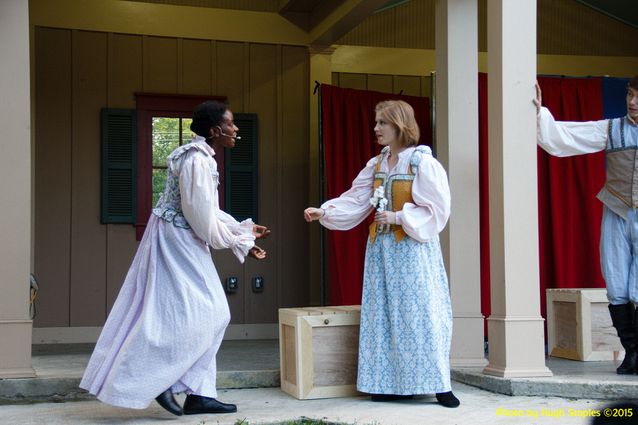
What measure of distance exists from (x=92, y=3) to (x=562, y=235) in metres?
4.51

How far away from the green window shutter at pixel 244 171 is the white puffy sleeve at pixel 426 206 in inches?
144

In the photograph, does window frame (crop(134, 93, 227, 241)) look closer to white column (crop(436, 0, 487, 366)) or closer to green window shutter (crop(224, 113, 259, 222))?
green window shutter (crop(224, 113, 259, 222))

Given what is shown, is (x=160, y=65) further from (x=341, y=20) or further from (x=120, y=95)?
(x=341, y=20)

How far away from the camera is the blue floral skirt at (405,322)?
4.27 meters

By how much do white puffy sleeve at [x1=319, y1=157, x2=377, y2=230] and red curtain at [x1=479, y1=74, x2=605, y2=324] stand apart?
2.79m

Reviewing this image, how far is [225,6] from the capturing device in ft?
25.7

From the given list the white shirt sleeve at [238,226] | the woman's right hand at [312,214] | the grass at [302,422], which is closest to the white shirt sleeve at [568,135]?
the woman's right hand at [312,214]

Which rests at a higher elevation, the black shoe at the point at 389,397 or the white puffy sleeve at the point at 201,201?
the white puffy sleeve at the point at 201,201

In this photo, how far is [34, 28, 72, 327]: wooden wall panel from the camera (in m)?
7.27

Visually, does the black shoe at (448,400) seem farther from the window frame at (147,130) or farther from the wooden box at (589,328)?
the window frame at (147,130)

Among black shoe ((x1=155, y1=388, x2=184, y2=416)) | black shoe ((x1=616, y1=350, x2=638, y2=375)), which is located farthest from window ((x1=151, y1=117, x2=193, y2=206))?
black shoe ((x1=616, y1=350, x2=638, y2=375))

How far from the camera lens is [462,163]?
17.3ft

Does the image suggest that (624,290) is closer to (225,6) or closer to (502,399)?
(502,399)

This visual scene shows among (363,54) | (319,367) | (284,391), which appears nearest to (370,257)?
(319,367)
